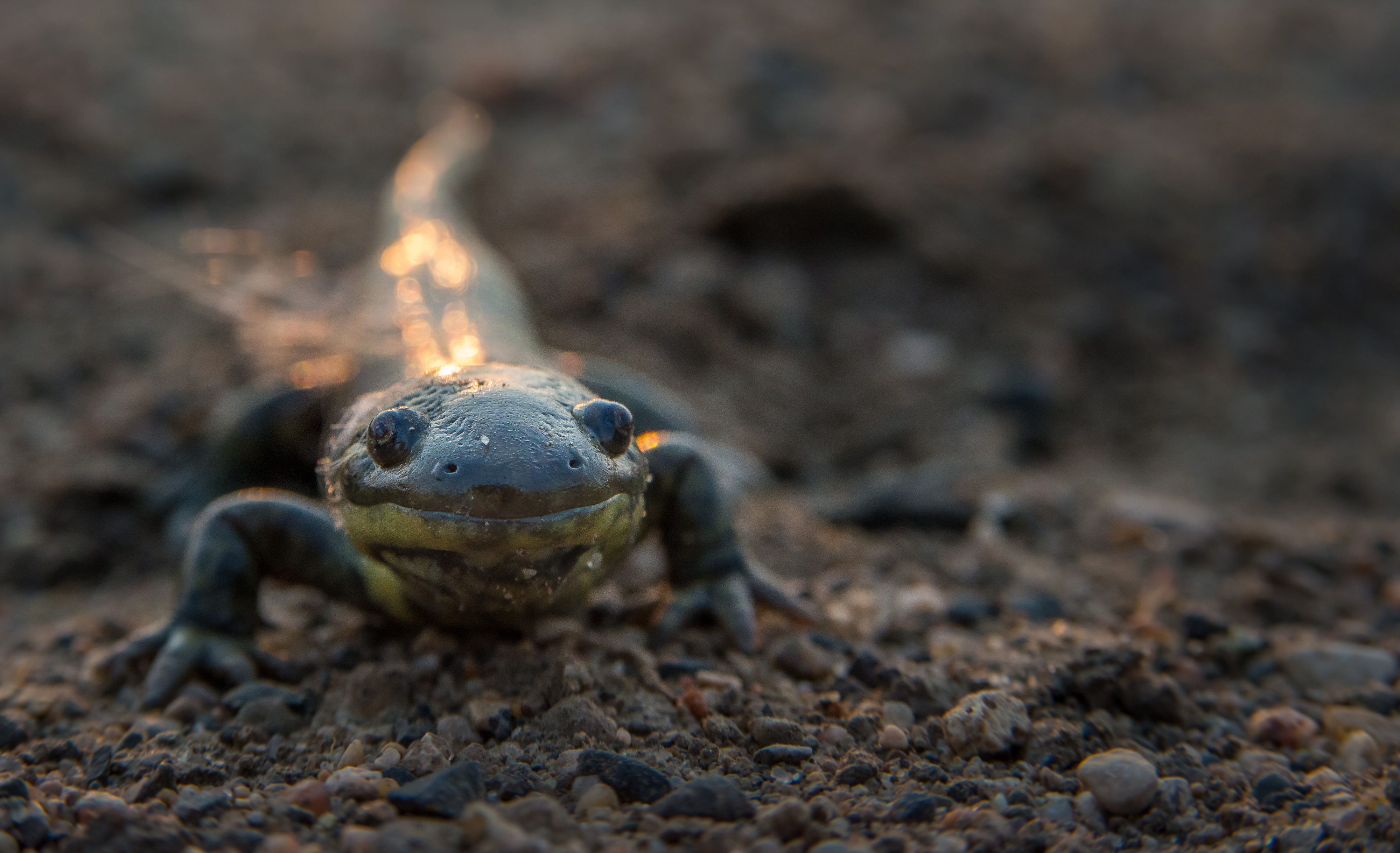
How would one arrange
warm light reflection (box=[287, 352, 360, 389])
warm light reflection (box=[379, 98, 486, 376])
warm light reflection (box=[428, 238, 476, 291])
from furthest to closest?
warm light reflection (box=[428, 238, 476, 291]) < warm light reflection (box=[287, 352, 360, 389]) < warm light reflection (box=[379, 98, 486, 376])

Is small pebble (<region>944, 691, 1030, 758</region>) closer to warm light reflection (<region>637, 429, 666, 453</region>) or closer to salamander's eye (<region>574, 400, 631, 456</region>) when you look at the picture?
salamander's eye (<region>574, 400, 631, 456</region>)

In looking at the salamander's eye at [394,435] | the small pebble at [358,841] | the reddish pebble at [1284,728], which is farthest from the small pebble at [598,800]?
the reddish pebble at [1284,728]

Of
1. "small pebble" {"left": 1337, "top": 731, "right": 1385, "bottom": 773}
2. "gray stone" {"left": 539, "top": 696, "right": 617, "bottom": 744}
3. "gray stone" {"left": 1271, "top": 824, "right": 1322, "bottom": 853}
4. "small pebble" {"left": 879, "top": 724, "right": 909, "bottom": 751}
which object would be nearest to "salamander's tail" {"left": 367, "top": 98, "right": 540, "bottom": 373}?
"gray stone" {"left": 539, "top": 696, "right": 617, "bottom": 744}

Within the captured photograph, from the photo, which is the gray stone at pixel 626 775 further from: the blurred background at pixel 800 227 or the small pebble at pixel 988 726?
the blurred background at pixel 800 227

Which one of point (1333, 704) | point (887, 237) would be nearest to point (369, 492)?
point (1333, 704)

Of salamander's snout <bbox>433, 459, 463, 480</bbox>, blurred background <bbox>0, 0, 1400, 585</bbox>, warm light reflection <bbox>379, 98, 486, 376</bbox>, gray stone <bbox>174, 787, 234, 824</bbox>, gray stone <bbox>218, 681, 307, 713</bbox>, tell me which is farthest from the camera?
blurred background <bbox>0, 0, 1400, 585</bbox>

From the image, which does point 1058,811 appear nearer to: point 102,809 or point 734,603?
point 734,603

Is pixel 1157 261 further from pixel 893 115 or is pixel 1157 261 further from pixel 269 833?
pixel 269 833
